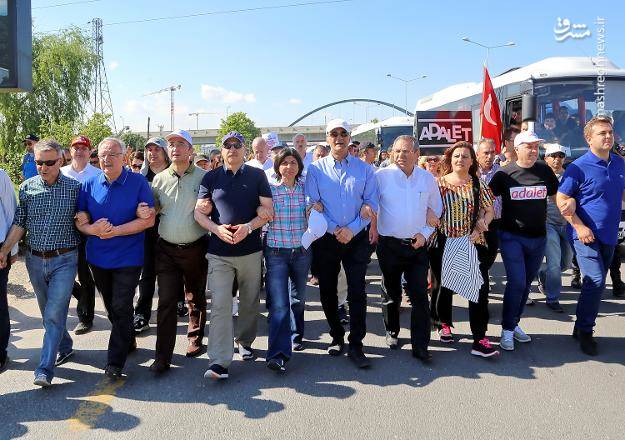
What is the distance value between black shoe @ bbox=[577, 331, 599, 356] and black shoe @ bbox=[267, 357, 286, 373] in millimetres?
2730

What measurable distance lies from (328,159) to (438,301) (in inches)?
73.2

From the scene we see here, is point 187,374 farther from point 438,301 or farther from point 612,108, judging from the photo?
point 612,108

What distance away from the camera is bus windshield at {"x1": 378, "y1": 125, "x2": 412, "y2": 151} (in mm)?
21859

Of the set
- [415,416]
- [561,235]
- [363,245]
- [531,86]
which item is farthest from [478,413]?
[531,86]

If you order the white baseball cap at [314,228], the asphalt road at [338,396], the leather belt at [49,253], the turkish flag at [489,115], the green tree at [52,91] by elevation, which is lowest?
the asphalt road at [338,396]

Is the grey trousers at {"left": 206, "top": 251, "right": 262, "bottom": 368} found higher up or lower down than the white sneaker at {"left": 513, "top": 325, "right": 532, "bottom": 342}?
higher up

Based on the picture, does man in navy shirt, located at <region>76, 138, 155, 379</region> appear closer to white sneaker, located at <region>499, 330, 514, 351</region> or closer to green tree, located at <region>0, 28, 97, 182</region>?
white sneaker, located at <region>499, 330, 514, 351</region>

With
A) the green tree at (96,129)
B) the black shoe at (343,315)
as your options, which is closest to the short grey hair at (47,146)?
the black shoe at (343,315)

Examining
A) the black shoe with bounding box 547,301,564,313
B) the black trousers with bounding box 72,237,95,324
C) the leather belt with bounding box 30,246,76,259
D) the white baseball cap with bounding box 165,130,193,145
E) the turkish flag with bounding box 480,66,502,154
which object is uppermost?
the turkish flag with bounding box 480,66,502,154

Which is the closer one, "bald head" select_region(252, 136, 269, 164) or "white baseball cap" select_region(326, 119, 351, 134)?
"white baseball cap" select_region(326, 119, 351, 134)

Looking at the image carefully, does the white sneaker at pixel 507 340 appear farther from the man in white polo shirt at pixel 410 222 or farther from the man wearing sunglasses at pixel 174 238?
the man wearing sunglasses at pixel 174 238

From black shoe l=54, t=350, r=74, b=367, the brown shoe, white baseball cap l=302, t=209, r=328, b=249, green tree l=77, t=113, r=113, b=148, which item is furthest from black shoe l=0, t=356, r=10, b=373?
green tree l=77, t=113, r=113, b=148

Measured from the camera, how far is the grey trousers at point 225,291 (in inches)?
158

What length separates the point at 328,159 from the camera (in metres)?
4.43
